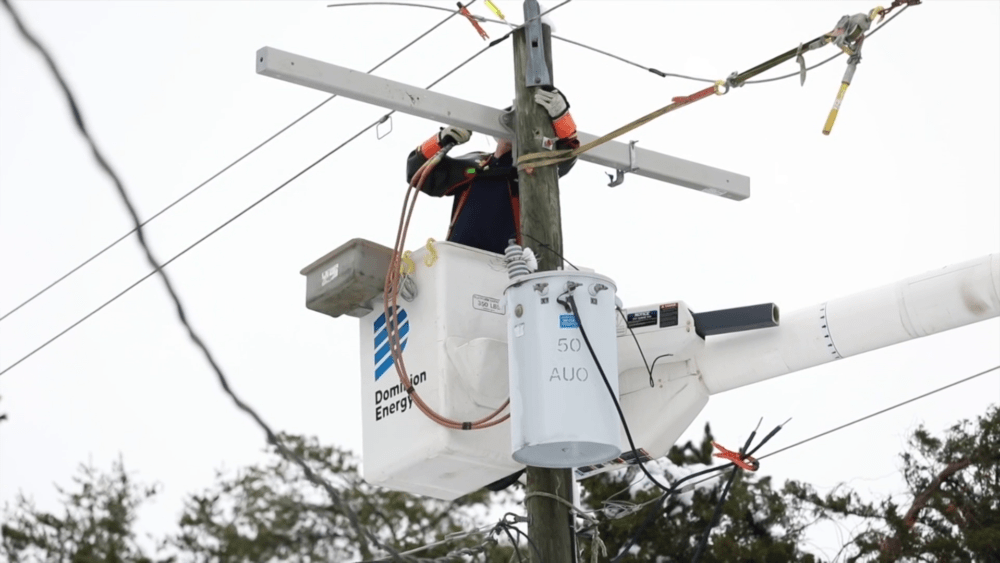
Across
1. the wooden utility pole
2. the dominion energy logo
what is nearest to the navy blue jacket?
the wooden utility pole

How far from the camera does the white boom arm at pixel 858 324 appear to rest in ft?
22.7

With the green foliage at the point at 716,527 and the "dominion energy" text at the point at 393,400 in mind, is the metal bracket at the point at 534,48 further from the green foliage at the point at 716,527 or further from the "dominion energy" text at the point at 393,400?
the green foliage at the point at 716,527

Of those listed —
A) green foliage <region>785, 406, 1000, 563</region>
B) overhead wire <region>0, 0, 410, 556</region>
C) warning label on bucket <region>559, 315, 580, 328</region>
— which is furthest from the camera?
green foliage <region>785, 406, 1000, 563</region>

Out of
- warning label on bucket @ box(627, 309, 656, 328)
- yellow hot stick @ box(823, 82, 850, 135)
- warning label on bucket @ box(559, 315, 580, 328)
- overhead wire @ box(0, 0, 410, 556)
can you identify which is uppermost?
yellow hot stick @ box(823, 82, 850, 135)

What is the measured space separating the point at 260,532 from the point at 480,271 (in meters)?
13.8

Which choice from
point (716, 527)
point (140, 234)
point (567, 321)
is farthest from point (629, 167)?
point (716, 527)

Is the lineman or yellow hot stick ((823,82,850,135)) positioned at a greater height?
the lineman

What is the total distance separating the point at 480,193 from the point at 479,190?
0.06ft

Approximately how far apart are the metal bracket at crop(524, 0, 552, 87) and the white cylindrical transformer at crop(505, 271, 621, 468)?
1.36m

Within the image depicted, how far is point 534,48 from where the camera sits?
8.07 meters

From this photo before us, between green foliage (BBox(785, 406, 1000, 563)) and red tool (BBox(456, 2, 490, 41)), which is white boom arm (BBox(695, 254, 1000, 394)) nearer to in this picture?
red tool (BBox(456, 2, 490, 41))

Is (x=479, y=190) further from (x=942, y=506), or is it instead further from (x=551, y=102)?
(x=942, y=506)

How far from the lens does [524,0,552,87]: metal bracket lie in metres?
7.99

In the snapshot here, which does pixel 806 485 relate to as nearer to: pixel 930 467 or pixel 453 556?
pixel 930 467
